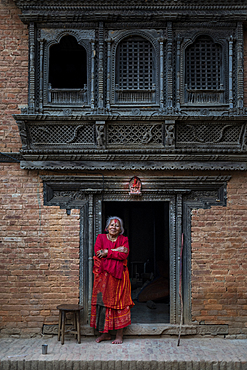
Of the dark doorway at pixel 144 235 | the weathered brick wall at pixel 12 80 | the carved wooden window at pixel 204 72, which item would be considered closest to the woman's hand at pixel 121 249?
the weathered brick wall at pixel 12 80

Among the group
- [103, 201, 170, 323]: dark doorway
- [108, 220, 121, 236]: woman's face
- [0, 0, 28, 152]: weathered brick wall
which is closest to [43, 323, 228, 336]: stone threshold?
[108, 220, 121, 236]: woman's face

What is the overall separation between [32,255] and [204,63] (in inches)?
184

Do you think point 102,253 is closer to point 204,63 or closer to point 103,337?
point 103,337

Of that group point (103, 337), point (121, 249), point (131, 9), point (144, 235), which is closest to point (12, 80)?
point (131, 9)

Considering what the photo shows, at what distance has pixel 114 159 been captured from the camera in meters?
6.17

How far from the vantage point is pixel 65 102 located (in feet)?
20.8

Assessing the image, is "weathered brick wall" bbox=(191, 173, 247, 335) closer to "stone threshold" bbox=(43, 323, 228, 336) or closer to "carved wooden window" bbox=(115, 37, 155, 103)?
"stone threshold" bbox=(43, 323, 228, 336)

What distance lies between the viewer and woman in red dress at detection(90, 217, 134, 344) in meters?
→ 5.73

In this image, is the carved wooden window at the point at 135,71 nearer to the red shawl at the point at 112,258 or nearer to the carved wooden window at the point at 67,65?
the carved wooden window at the point at 67,65

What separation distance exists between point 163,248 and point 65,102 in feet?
17.3

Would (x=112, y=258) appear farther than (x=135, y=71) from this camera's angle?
No

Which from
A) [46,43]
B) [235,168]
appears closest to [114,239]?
[235,168]

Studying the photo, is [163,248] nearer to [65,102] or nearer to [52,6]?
[65,102]

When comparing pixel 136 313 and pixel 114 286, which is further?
pixel 136 313
